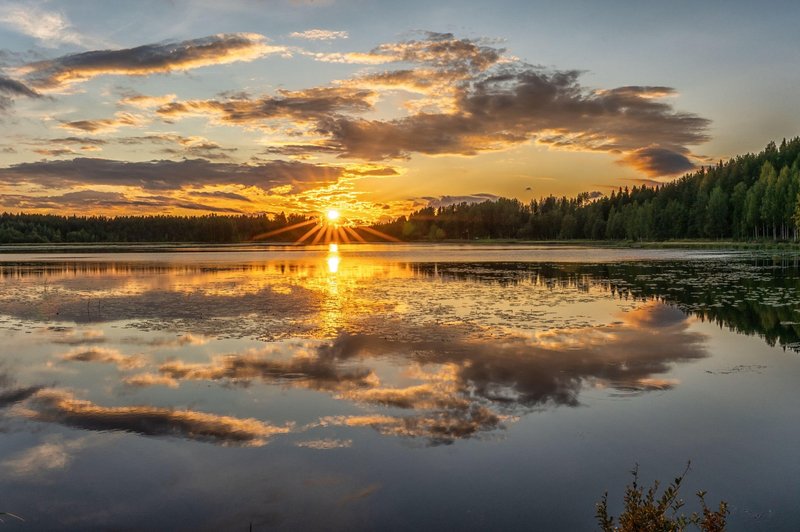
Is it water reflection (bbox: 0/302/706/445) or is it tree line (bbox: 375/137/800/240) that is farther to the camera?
tree line (bbox: 375/137/800/240)

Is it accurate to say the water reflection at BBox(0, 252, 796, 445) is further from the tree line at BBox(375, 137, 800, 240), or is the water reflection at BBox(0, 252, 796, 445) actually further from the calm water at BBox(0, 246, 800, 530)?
the tree line at BBox(375, 137, 800, 240)

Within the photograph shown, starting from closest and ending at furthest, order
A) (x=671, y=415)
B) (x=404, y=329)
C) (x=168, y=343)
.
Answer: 1. (x=671, y=415)
2. (x=168, y=343)
3. (x=404, y=329)

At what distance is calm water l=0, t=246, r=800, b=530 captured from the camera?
740 cm

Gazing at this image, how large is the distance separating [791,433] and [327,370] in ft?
31.9

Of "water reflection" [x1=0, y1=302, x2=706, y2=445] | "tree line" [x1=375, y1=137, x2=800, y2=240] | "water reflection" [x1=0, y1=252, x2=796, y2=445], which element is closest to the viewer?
"water reflection" [x1=0, y1=302, x2=706, y2=445]

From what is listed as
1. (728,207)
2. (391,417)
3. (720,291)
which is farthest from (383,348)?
(728,207)

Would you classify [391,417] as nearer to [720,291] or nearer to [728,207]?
[720,291]

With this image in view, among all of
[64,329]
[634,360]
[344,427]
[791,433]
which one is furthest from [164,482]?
[64,329]

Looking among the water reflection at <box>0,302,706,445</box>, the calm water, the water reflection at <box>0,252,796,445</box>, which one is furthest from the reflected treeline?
the water reflection at <box>0,302,706,445</box>

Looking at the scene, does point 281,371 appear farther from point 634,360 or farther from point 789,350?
point 789,350

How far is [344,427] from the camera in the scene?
10188 millimetres

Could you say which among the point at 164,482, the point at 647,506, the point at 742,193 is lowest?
the point at 164,482

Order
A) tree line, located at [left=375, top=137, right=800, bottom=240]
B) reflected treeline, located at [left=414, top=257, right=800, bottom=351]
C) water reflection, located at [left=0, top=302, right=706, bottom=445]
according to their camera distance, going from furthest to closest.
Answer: tree line, located at [left=375, top=137, right=800, bottom=240]
reflected treeline, located at [left=414, top=257, right=800, bottom=351]
water reflection, located at [left=0, top=302, right=706, bottom=445]

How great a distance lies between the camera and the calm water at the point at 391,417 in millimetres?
7402
